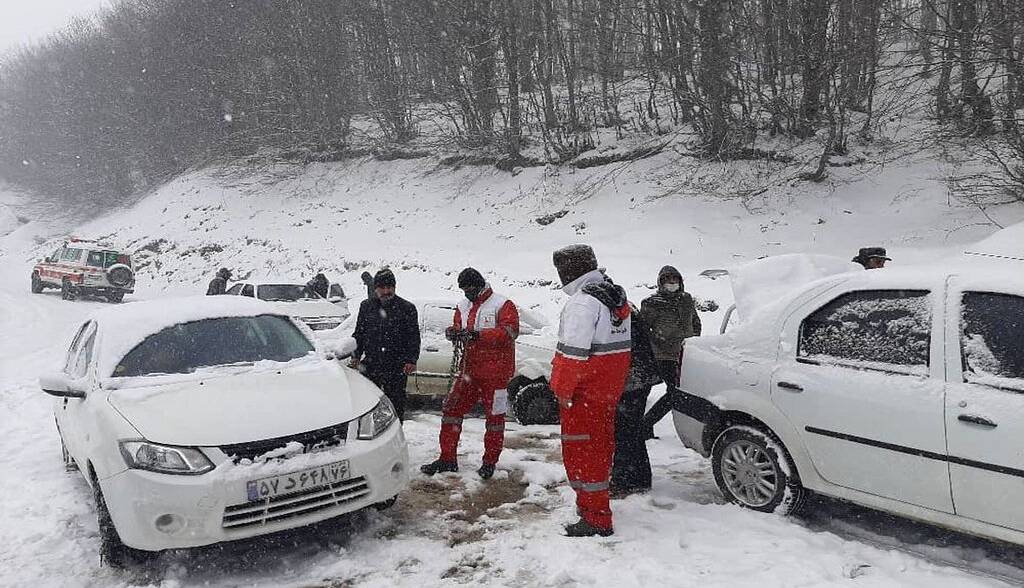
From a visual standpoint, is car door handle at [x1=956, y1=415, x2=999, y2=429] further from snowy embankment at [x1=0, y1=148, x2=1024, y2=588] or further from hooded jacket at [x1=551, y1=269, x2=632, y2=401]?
hooded jacket at [x1=551, y1=269, x2=632, y2=401]

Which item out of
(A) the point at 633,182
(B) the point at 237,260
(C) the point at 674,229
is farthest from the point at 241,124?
(C) the point at 674,229


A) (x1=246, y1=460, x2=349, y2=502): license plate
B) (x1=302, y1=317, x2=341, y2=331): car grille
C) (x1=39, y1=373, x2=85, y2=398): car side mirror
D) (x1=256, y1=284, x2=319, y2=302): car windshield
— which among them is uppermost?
(x1=256, y1=284, x2=319, y2=302): car windshield

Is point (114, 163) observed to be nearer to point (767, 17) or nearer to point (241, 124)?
point (241, 124)

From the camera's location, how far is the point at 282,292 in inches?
516

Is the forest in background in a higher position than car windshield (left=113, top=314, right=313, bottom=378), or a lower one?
higher

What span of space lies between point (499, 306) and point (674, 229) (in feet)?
36.9

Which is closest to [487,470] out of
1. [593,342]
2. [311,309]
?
[593,342]

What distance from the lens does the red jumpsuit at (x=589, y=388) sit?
4055 millimetres

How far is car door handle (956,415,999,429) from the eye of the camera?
3311 mm

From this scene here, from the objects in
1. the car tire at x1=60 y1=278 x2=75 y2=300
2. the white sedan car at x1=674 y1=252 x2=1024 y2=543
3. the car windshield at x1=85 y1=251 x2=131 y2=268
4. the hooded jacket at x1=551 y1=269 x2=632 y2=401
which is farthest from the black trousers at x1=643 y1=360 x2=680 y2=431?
the car tire at x1=60 y1=278 x2=75 y2=300

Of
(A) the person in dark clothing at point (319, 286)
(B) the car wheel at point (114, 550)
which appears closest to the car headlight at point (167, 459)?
(B) the car wheel at point (114, 550)

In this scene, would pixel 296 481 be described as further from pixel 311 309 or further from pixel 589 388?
pixel 311 309

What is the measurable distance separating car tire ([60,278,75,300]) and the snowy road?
20.0 m

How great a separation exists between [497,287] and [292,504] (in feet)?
38.1
